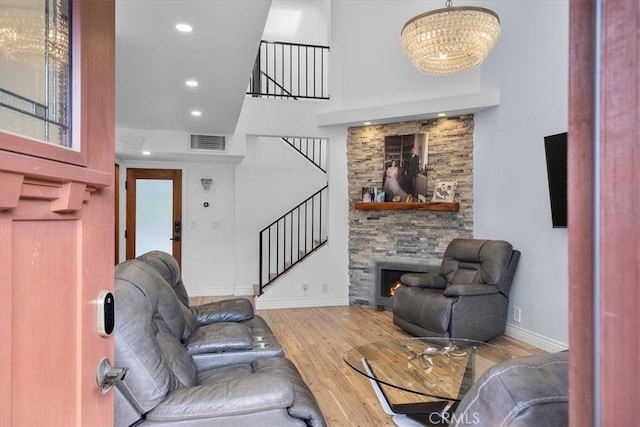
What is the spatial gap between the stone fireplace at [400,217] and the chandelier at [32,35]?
477 cm

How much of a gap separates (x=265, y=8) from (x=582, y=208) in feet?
7.58

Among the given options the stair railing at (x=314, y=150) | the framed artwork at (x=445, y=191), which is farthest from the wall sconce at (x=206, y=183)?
the framed artwork at (x=445, y=191)

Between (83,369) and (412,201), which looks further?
(412,201)

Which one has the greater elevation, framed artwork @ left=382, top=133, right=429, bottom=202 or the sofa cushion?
framed artwork @ left=382, top=133, right=429, bottom=202

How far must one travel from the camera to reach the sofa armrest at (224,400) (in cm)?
145

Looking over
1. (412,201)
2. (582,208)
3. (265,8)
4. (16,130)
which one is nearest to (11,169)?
(16,130)

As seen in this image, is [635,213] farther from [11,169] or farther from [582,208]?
[11,169]

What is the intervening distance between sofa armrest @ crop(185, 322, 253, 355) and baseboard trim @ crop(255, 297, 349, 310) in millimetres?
2999

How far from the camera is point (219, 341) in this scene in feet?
7.60

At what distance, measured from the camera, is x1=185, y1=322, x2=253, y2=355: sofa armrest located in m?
2.28

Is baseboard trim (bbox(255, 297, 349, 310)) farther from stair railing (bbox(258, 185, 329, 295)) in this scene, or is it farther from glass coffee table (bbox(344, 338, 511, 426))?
glass coffee table (bbox(344, 338, 511, 426))

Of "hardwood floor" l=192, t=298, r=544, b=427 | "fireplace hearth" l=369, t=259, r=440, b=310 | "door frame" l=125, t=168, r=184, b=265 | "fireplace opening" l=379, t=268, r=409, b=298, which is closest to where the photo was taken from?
"hardwood floor" l=192, t=298, r=544, b=427

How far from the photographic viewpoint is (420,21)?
3.19 metres

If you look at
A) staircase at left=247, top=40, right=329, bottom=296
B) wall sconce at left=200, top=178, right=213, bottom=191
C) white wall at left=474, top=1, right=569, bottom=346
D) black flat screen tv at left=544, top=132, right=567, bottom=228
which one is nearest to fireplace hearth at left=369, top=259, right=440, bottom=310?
staircase at left=247, top=40, right=329, bottom=296
